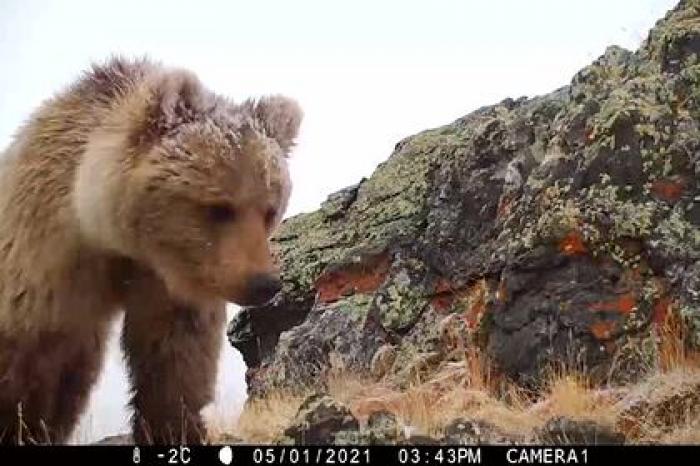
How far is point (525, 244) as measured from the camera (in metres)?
5.95

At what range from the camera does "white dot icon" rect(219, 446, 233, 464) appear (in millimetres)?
3686

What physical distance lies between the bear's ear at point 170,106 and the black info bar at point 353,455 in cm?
124

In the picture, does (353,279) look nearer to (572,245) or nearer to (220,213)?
(572,245)

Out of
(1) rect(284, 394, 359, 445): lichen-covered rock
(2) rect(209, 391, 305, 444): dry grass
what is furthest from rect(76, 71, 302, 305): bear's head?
(2) rect(209, 391, 305, 444): dry grass

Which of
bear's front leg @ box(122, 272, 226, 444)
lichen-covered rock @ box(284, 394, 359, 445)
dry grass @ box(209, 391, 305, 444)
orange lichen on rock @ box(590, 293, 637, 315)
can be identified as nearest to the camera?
lichen-covered rock @ box(284, 394, 359, 445)

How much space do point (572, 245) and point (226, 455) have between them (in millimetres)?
2670

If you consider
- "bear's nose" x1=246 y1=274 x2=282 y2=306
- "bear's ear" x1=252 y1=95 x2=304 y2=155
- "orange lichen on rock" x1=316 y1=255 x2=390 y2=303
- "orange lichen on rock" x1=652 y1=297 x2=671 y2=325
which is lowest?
"orange lichen on rock" x1=652 y1=297 x2=671 y2=325

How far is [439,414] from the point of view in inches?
207

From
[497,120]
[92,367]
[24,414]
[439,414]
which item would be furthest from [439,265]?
[24,414]

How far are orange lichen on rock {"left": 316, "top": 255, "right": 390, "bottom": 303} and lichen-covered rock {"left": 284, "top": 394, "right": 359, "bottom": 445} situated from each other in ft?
10.6

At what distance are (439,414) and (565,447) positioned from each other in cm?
164

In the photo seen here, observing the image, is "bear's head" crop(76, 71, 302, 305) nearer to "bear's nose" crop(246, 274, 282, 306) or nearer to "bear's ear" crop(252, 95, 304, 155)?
"bear's nose" crop(246, 274, 282, 306)

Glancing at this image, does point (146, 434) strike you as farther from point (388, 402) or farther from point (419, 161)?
point (419, 161)

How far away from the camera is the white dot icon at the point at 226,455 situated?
3686 millimetres
